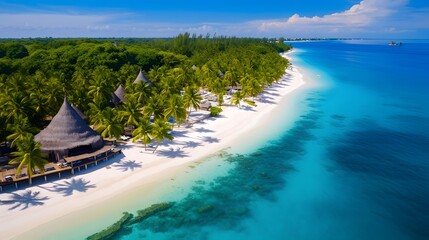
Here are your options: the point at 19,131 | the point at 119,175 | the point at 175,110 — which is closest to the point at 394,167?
the point at 175,110

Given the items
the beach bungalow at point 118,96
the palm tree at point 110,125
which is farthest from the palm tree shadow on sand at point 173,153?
the beach bungalow at point 118,96

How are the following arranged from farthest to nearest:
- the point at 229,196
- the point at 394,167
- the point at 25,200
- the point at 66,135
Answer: the point at 394,167 → the point at 66,135 → the point at 229,196 → the point at 25,200

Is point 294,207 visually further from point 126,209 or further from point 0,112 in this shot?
point 0,112

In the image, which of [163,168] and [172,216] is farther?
[163,168]

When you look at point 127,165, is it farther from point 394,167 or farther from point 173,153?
point 394,167

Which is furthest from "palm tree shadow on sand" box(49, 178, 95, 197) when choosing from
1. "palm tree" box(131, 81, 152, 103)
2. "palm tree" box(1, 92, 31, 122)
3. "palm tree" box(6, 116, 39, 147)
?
"palm tree" box(131, 81, 152, 103)

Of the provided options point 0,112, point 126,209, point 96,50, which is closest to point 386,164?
point 126,209

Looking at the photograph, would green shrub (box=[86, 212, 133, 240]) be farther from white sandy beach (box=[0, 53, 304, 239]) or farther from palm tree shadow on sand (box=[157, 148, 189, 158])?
palm tree shadow on sand (box=[157, 148, 189, 158])
